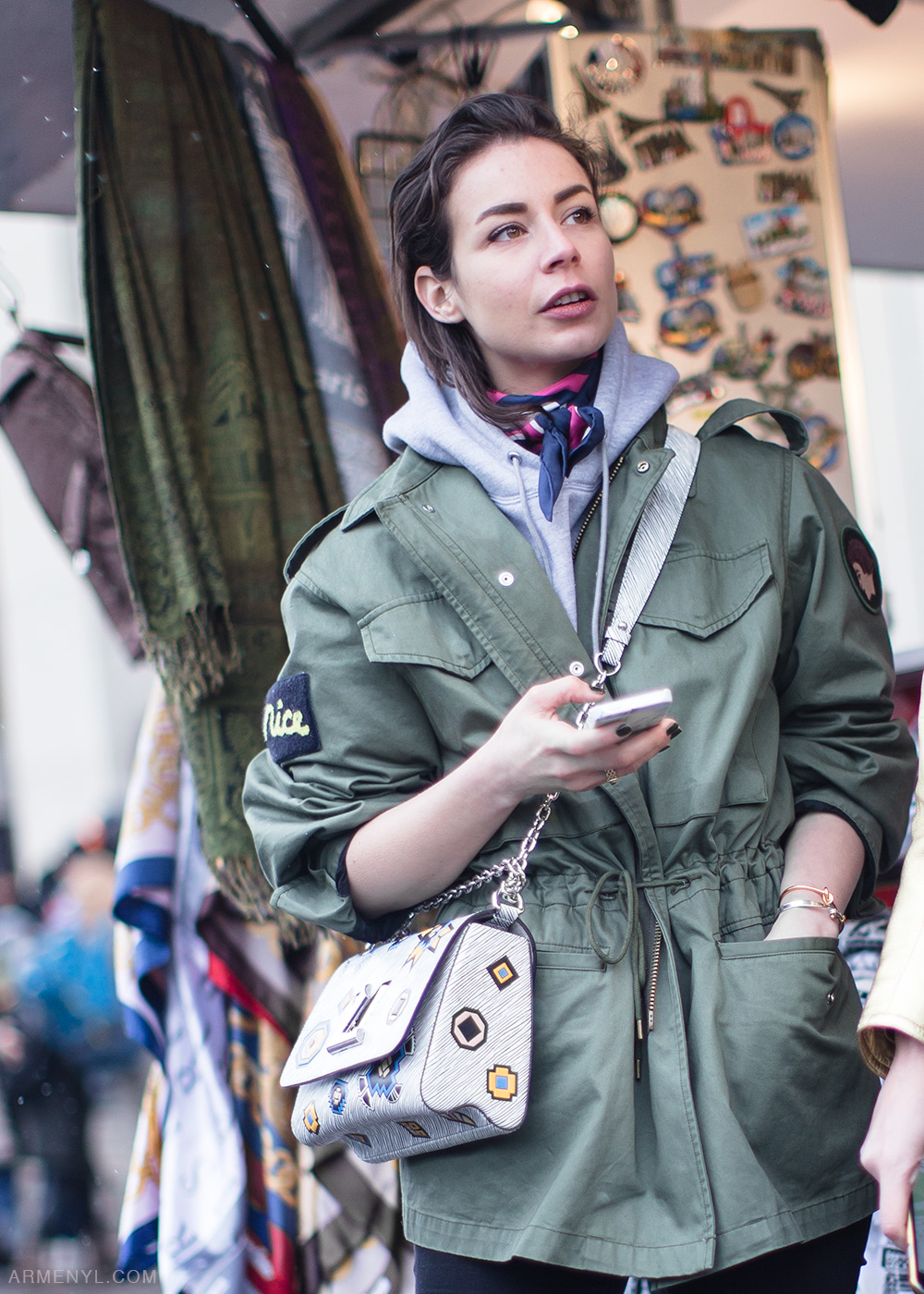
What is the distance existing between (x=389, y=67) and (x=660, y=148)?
1.98 feet

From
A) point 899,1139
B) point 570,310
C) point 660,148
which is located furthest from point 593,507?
point 660,148

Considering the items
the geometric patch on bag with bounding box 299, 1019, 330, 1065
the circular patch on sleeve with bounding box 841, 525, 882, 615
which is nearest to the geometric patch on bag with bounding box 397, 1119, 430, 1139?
the geometric patch on bag with bounding box 299, 1019, 330, 1065

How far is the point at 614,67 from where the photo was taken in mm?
2293

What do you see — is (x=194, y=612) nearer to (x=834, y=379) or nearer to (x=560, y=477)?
(x=560, y=477)

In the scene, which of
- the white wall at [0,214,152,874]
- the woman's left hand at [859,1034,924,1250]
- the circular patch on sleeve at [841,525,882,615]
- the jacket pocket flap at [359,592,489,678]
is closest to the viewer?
the woman's left hand at [859,1034,924,1250]

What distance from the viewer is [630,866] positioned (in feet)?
3.89

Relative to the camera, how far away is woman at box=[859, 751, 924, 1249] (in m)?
0.90

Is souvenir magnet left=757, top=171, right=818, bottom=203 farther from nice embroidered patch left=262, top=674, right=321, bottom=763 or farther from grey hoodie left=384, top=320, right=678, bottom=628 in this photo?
nice embroidered patch left=262, top=674, right=321, bottom=763

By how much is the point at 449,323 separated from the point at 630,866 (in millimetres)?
663

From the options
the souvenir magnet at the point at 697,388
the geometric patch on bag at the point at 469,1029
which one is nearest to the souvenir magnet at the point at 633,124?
the souvenir magnet at the point at 697,388

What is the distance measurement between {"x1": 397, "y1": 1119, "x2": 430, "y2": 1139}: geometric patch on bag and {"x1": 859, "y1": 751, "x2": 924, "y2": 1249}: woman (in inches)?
15.5

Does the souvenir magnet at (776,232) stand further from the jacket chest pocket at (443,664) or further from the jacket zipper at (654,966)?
the jacket zipper at (654,966)

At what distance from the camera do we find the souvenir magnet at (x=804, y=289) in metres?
2.34

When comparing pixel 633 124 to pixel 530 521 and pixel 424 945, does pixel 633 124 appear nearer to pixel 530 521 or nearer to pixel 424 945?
pixel 530 521
